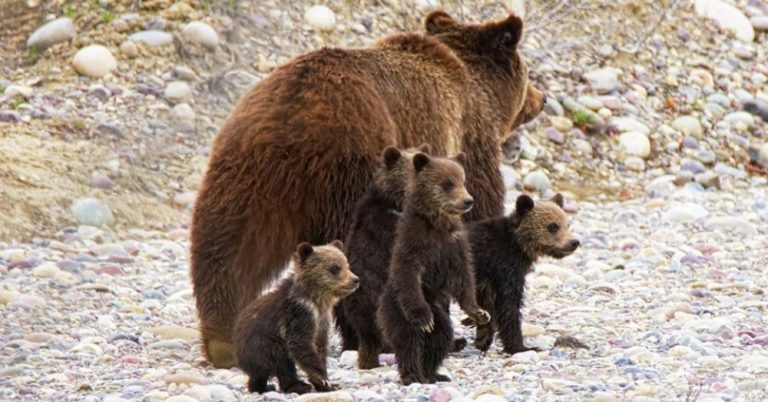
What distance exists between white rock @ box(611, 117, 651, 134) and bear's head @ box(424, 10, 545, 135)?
457 cm

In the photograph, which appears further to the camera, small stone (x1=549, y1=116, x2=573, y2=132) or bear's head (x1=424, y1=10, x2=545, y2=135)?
small stone (x1=549, y1=116, x2=573, y2=132)

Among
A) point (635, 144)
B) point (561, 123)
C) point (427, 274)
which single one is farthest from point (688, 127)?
point (427, 274)

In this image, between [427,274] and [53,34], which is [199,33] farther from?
[427,274]

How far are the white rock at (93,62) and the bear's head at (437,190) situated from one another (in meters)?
6.25

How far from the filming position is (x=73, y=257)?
970 centimetres

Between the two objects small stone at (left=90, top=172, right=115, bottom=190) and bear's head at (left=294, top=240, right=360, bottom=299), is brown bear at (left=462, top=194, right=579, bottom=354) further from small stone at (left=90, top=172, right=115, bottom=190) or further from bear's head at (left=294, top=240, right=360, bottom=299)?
→ small stone at (left=90, top=172, right=115, bottom=190)

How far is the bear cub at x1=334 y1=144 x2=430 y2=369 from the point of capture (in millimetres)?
6953

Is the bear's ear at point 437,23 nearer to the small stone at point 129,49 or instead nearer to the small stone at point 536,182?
the small stone at point 536,182

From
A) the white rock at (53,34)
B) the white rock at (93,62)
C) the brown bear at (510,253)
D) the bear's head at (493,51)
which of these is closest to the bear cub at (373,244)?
the brown bear at (510,253)

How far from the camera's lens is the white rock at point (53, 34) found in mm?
12719

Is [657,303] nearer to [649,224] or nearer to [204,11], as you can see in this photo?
[649,224]

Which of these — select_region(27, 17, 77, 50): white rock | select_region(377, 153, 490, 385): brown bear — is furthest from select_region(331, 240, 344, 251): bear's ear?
select_region(27, 17, 77, 50): white rock

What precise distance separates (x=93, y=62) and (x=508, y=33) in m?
4.16

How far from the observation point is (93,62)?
12523 millimetres
